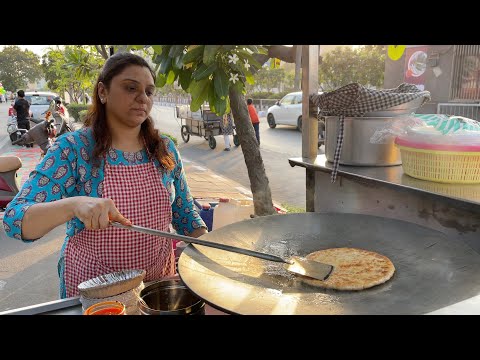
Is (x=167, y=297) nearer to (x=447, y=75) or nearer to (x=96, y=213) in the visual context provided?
(x=96, y=213)

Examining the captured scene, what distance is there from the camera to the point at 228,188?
789cm

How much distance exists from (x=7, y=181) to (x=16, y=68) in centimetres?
3162

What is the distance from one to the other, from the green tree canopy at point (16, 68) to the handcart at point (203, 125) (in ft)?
68.5

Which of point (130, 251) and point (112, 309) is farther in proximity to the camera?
point (130, 251)

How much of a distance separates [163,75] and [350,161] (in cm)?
149

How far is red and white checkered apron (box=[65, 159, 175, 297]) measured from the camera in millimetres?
1787

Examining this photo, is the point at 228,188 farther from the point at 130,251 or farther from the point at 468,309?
the point at 468,309

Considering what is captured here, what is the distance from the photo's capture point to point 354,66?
24.4 meters

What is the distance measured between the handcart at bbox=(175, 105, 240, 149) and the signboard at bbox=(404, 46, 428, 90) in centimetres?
679

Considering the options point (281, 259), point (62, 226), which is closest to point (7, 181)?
point (62, 226)

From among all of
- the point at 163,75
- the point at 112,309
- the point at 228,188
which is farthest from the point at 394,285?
the point at 228,188

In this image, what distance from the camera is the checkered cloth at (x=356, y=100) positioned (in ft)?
7.13

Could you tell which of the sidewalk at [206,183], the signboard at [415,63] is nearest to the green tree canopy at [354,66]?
the signboard at [415,63]

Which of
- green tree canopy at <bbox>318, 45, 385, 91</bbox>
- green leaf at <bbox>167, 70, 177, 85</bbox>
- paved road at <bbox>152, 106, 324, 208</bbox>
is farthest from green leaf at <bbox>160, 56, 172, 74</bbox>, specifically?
green tree canopy at <bbox>318, 45, 385, 91</bbox>
